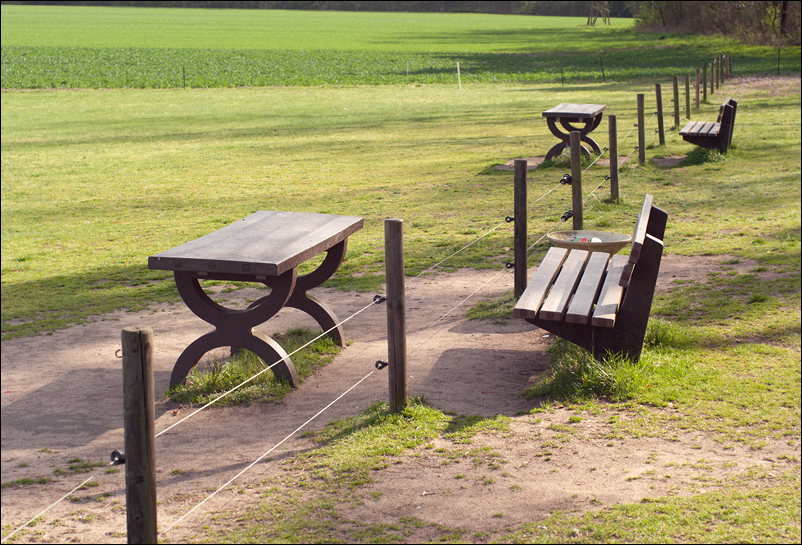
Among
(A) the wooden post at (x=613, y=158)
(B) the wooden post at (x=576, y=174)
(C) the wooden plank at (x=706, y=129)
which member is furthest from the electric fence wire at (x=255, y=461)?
(C) the wooden plank at (x=706, y=129)

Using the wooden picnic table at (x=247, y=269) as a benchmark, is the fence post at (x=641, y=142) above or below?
above

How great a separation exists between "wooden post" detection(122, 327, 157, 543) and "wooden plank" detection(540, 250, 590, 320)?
2.83m

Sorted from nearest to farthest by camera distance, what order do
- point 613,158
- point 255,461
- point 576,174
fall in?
1. point 255,461
2. point 576,174
3. point 613,158

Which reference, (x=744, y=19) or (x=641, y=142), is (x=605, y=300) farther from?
(x=744, y=19)

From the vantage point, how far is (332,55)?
52.3 metres

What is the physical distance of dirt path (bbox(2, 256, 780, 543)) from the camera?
401cm

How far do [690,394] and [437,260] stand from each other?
4.46m

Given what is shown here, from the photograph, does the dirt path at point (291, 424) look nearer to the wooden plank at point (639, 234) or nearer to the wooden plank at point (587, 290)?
the wooden plank at point (587, 290)

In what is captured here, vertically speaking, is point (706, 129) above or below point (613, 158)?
above

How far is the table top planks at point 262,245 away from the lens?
5141 millimetres

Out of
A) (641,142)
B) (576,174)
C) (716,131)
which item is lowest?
(576,174)

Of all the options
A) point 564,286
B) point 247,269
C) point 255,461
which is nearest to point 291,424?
point 255,461

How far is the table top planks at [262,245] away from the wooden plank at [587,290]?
1815 millimetres

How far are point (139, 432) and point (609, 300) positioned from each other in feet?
10.7
